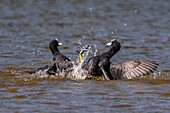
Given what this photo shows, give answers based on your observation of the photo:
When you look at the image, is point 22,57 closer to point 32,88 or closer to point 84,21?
point 32,88

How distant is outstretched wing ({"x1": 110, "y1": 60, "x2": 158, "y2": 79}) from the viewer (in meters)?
9.32

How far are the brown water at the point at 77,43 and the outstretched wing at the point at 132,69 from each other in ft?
0.48

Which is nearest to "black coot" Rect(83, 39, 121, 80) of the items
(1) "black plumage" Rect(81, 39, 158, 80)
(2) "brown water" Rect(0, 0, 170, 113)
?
(1) "black plumage" Rect(81, 39, 158, 80)

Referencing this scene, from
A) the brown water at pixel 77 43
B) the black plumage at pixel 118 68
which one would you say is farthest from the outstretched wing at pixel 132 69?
the brown water at pixel 77 43

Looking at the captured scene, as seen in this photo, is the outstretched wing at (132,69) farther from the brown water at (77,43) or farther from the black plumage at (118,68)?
the brown water at (77,43)

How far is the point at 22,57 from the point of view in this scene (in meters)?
11.6

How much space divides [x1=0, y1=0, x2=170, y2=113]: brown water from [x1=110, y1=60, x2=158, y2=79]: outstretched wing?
5.8 inches

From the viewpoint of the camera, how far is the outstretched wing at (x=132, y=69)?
30.6 feet

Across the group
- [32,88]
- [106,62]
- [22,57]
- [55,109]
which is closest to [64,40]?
[22,57]

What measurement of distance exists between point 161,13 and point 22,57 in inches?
335

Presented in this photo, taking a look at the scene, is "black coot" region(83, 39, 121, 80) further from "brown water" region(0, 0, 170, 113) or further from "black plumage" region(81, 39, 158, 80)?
"brown water" region(0, 0, 170, 113)

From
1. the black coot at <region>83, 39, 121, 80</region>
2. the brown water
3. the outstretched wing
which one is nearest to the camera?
the brown water

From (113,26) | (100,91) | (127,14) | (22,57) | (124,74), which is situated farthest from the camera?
(127,14)

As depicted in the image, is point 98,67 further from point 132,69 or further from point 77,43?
point 77,43
